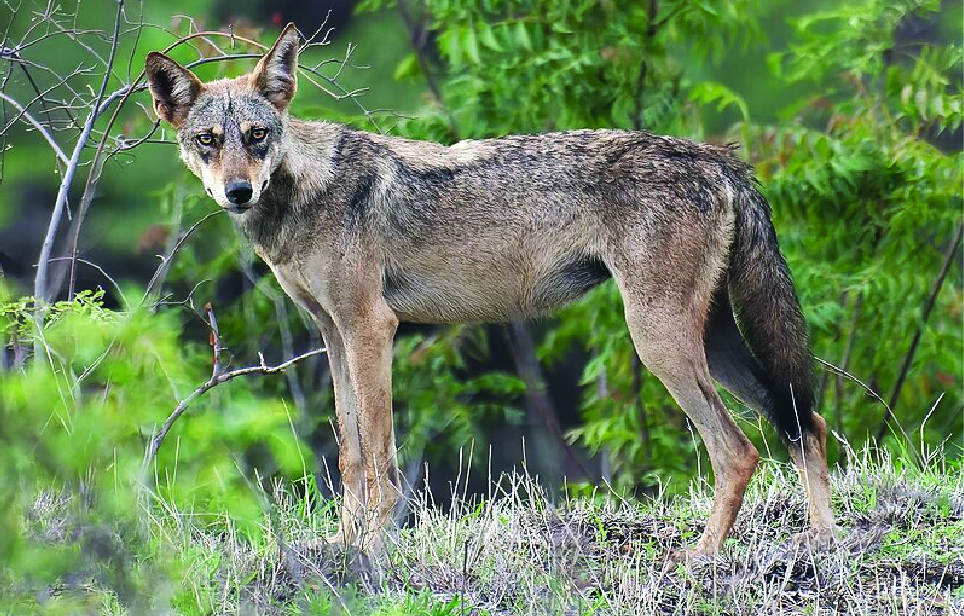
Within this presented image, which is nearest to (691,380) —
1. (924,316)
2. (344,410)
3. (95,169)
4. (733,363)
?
(733,363)

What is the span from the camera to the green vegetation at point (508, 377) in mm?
3699

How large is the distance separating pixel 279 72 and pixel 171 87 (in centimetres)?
42

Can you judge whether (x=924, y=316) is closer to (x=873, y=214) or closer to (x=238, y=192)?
(x=873, y=214)

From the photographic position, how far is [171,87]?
16.1 feet

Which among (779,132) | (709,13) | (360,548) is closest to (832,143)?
(779,132)

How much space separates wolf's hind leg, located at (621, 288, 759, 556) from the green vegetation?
0.29m

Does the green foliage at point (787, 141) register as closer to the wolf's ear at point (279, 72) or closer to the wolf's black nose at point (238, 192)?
the wolf's ear at point (279, 72)

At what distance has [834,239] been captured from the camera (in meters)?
7.83

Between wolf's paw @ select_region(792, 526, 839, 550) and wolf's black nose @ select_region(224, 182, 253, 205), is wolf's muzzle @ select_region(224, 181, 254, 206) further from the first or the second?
wolf's paw @ select_region(792, 526, 839, 550)

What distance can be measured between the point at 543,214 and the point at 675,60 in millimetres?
3319

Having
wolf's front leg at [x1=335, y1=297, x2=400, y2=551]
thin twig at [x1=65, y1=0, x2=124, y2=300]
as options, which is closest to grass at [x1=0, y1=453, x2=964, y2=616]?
wolf's front leg at [x1=335, y1=297, x2=400, y2=551]

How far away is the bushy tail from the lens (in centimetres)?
514

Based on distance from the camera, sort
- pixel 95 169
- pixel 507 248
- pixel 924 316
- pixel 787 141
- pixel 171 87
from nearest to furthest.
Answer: pixel 171 87
pixel 507 248
pixel 95 169
pixel 924 316
pixel 787 141

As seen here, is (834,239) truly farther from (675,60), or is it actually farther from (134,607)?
(134,607)
